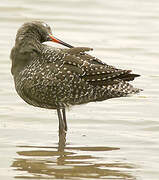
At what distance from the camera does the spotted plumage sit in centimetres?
1020

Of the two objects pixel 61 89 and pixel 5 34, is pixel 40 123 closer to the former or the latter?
pixel 61 89

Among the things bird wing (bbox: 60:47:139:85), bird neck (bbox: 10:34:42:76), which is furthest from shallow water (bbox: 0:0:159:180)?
bird neck (bbox: 10:34:42:76)

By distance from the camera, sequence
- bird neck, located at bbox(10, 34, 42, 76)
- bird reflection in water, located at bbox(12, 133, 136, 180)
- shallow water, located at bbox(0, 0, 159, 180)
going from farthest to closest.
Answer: bird neck, located at bbox(10, 34, 42, 76) < shallow water, located at bbox(0, 0, 159, 180) < bird reflection in water, located at bbox(12, 133, 136, 180)

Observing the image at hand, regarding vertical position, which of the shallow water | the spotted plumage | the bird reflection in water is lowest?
the bird reflection in water

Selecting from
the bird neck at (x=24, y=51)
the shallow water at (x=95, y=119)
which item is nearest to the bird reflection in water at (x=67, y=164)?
the shallow water at (x=95, y=119)

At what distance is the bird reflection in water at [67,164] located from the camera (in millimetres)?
8844

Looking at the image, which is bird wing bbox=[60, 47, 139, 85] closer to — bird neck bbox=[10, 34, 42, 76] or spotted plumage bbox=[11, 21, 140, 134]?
spotted plumage bbox=[11, 21, 140, 134]

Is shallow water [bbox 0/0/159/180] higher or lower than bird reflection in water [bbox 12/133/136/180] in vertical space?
higher

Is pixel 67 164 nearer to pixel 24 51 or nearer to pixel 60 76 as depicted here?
pixel 60 76

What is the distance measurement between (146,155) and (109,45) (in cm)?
593

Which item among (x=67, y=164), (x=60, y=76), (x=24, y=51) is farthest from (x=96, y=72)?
(x=67, y=164)

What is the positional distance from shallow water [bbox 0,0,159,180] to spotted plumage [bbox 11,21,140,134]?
Answer: 1.78 ft

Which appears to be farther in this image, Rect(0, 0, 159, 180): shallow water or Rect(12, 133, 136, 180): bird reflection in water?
Rect(0, 0, 159, 180): shallow water

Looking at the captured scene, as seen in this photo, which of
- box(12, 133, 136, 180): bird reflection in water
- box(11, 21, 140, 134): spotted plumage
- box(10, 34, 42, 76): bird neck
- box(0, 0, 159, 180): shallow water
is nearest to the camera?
box(12, 133, 136, 180): bird reflection in water
